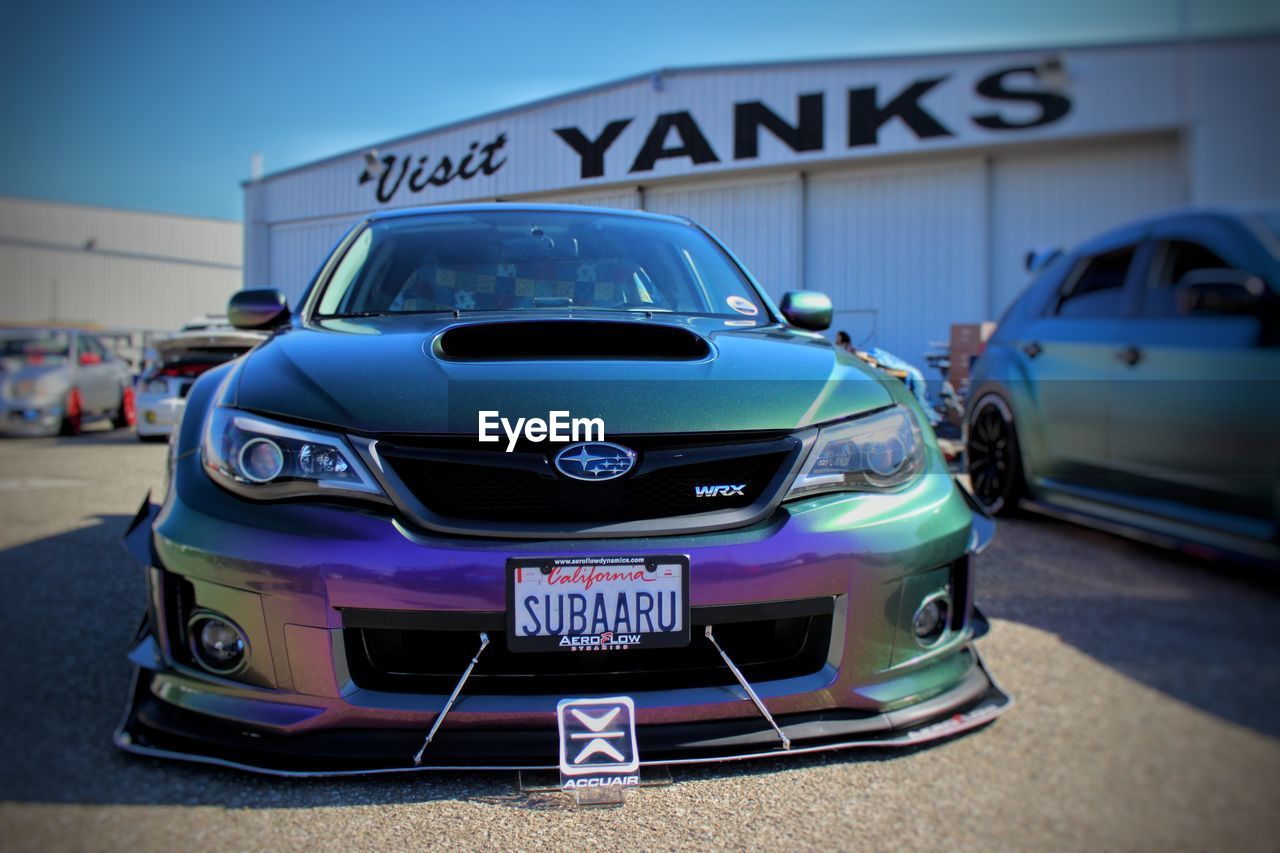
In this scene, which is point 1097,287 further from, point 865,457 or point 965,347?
point 865,457

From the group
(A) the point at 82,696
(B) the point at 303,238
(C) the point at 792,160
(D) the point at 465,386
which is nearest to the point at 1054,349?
(D) the point at 465,386

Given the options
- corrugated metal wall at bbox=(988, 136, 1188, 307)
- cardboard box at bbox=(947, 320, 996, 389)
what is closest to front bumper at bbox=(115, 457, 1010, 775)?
cardboard box at bbox=(947, 320, 996, 389)

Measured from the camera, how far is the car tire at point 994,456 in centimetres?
77

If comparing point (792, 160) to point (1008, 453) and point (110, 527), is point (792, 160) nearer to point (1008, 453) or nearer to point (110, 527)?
point (1008, 453)

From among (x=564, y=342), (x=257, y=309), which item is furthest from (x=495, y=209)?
(x=564, y=342)

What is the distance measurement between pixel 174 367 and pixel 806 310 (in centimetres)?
747

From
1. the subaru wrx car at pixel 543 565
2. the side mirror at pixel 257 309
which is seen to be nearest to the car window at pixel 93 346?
the subaru wrx car at pixel 543 565

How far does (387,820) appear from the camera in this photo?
1.48m

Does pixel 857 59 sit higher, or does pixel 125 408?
pixel 857 59

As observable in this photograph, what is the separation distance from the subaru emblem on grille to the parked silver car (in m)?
0.76

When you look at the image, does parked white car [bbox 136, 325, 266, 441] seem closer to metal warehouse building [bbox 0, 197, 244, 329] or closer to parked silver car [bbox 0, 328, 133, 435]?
metal warehouse building [bbox 0, 197, 244, 329]

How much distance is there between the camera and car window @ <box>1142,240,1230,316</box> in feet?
1.67

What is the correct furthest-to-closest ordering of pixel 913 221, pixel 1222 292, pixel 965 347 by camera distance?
pixel 913 221 < pixel 965 347 < pixel 1222 292

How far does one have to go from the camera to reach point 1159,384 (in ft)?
1.74
